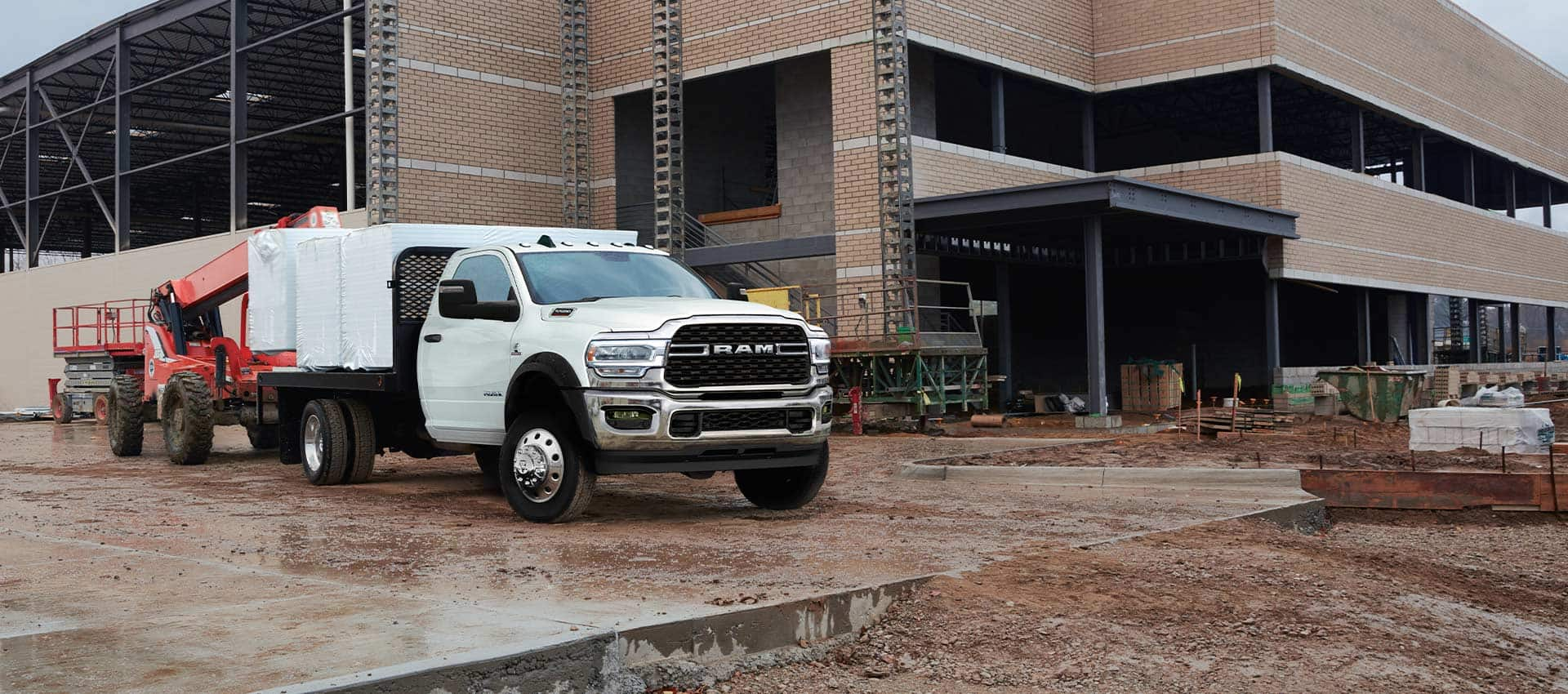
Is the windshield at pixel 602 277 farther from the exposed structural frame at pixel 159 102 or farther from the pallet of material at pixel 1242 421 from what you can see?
the exposed structural frame at pixel 159 102

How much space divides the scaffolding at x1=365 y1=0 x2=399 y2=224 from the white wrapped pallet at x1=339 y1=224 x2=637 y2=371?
18.6m

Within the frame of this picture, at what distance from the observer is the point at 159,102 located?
4794 cm

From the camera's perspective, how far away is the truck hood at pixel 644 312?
9930 millimetres

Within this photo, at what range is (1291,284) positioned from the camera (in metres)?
43.2

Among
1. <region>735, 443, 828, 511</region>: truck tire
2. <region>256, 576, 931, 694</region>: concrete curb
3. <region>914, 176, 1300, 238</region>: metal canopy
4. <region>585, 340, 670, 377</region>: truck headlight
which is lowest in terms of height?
<region>256, 576, 931, 694</region>: concrete curb

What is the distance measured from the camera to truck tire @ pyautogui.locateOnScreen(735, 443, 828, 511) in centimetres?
1135

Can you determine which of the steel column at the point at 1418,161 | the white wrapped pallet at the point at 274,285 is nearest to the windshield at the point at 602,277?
the white wrapped pallet at the point at 274,285

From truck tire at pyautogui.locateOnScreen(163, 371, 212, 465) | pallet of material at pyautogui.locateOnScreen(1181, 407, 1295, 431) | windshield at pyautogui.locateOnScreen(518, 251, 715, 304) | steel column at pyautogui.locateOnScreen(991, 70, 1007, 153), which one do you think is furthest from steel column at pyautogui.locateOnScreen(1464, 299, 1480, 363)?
windshield at pyautogui.locateOnScreen(518, 251, 715, 304)

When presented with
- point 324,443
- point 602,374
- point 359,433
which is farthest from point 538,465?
point 324,443

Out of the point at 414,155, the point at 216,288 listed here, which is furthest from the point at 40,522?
the point at 414,155

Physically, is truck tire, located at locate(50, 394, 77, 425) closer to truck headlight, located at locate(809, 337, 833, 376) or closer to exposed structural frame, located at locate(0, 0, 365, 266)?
exposed structural frame, located at locate(0, 0, 365, 266)

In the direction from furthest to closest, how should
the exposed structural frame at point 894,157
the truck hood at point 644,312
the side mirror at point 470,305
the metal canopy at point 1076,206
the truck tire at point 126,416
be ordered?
the exposed structural frame at point 894,157, the metal canopy at point 1076,206, the truck tire at point 126,416, the side mirror at point 470,305, the truck hood at point 644,312

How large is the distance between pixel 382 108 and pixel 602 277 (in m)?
22.0

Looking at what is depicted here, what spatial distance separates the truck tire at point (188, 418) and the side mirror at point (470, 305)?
784 cm
